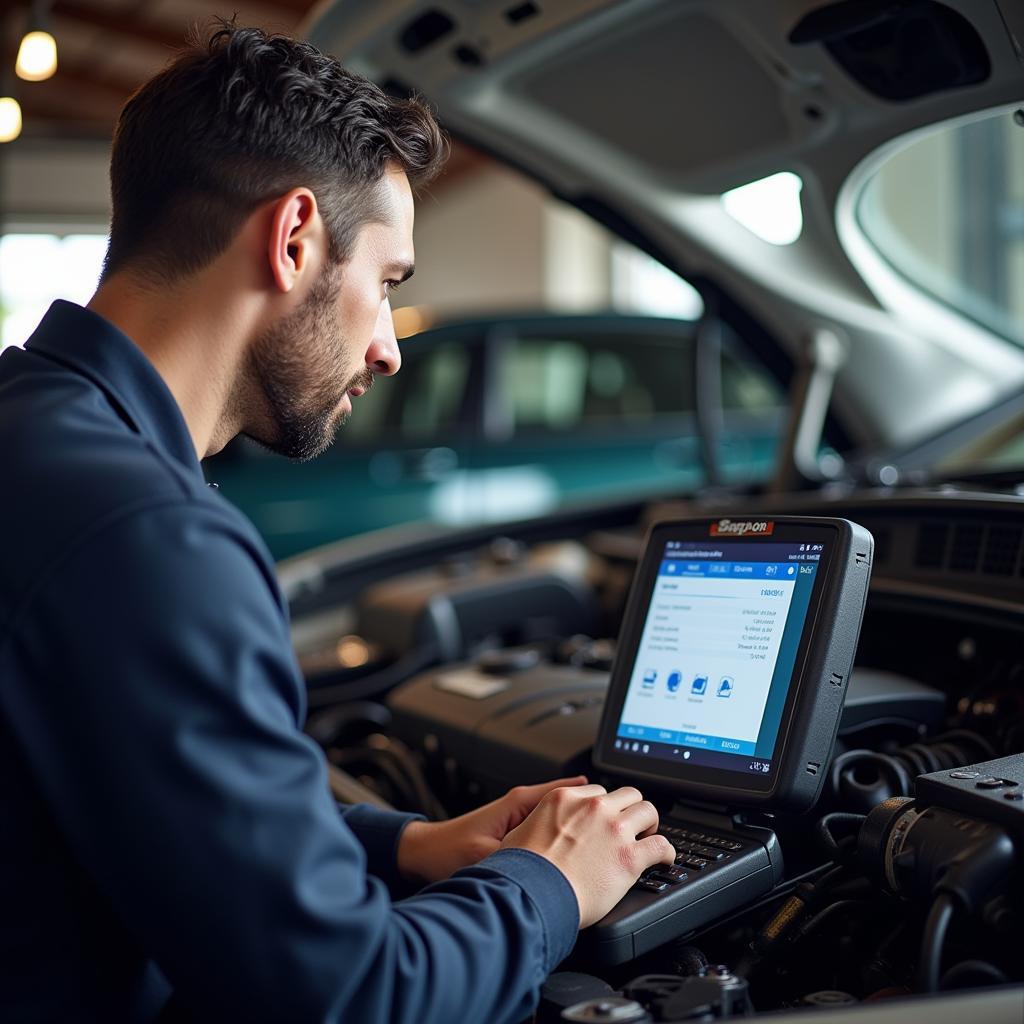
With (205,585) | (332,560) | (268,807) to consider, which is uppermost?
(205,585)

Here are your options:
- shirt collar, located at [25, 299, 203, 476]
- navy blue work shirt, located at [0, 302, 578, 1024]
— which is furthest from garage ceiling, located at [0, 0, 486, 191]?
navy blue work shirt, located at [0, 302, 578, 1024]

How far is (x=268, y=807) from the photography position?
35.3 inches

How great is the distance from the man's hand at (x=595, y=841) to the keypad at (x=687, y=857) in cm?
2

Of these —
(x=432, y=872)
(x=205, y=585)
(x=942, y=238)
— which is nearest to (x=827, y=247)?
(x=432, y=872)

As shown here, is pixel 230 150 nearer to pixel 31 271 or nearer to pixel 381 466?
pixel 381 466

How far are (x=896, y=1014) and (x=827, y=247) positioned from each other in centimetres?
165

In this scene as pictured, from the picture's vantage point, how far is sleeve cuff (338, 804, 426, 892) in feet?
4.61

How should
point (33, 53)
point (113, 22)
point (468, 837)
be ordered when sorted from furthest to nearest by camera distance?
1. point (113, 22)
2. point (33, 53)
3. point (468, 837)

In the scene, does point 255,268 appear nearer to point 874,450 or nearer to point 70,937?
point 70,937

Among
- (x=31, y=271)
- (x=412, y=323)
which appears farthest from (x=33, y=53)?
(x=31, y=271)

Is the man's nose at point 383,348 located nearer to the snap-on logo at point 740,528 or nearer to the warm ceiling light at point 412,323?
the snap-on logo at point 740,528

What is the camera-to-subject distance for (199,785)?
2.89 feet

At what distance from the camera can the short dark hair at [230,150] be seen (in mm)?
1209

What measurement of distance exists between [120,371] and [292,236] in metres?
0.22
